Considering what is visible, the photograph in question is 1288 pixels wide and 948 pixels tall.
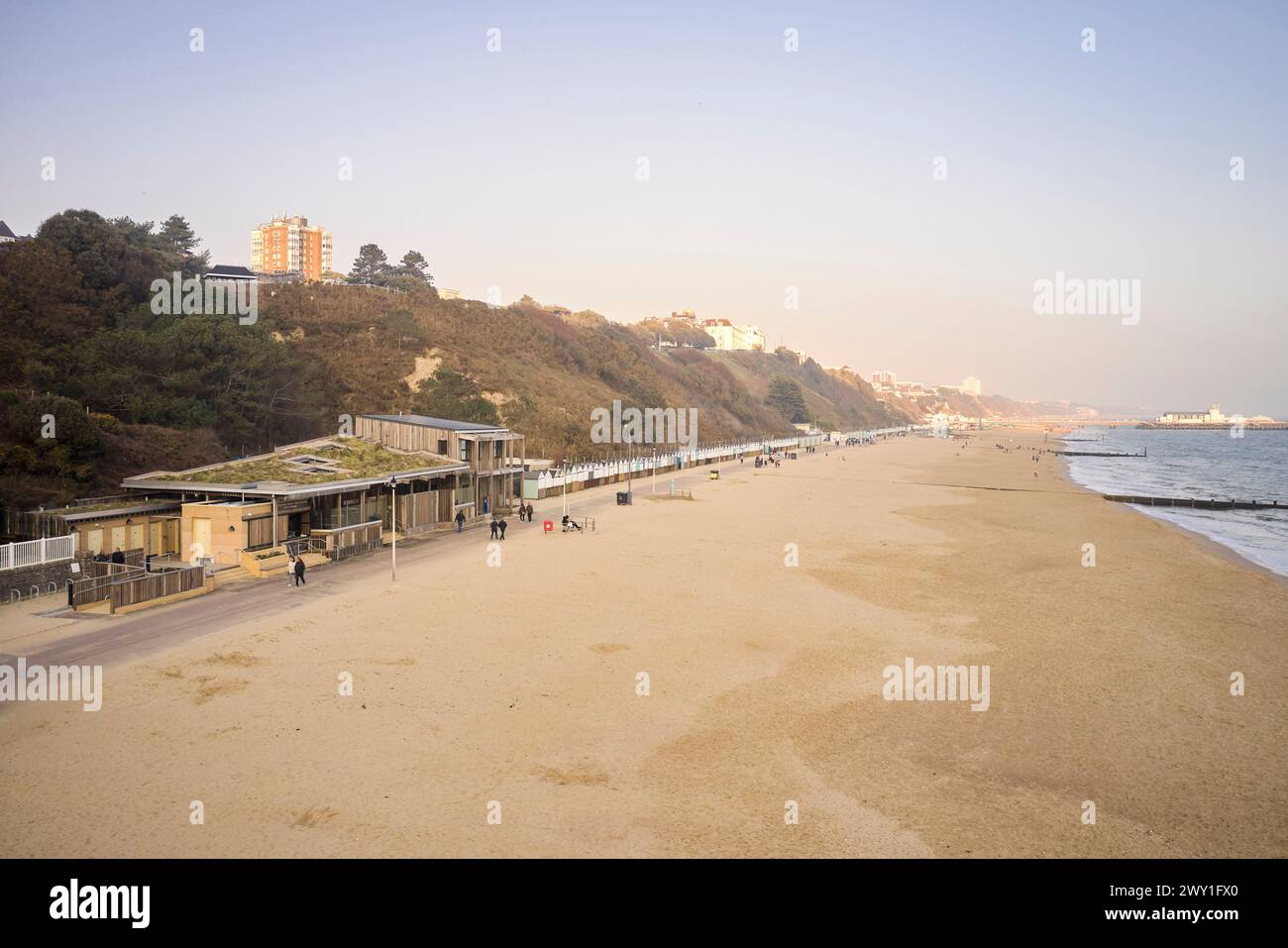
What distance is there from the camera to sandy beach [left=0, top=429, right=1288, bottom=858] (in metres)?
11.4

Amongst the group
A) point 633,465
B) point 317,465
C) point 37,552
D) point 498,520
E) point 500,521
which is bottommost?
point 498,520

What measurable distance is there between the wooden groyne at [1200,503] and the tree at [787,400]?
11005cm

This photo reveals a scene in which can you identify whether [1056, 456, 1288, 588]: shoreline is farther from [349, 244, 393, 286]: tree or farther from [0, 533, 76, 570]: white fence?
[349, 244, 393, 286]: tree

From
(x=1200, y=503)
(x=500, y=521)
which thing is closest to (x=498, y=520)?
(x=500, y=521)

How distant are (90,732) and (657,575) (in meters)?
18.4

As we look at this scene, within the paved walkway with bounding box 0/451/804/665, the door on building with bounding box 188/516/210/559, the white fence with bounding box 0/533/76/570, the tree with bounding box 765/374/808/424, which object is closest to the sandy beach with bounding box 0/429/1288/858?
the paved walkway with bounding box 0/451/804/665

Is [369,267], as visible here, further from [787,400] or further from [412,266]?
[787,400]

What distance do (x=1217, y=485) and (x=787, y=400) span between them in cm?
9689

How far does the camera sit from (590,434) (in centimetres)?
8225

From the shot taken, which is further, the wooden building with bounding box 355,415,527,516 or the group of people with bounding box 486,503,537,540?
the wooden building with bounding box 355,415,527,516

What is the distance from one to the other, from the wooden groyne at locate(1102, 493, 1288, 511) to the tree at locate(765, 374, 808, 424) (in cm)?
11005

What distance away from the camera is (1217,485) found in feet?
276

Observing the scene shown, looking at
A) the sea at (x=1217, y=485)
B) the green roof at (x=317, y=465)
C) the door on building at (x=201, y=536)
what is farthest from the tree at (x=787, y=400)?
the door on building at (x=201, y=536)

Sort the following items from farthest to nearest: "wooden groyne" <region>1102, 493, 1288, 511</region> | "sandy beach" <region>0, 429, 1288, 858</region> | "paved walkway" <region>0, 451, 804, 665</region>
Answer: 1. "wooden groyne" <region>1102, 493, 1288, 511</region>
2. "paved walkway" <region>0, 451, 804, 665</region>
3. "sandy beach" <region>0, 429, 1288, 858</region>
